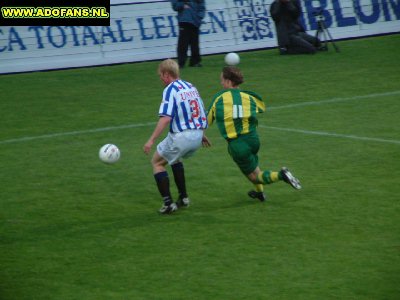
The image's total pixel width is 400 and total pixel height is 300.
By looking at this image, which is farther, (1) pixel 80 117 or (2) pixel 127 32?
(2) pixel 127 32

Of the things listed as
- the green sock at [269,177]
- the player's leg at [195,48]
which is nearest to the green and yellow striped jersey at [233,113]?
the green sock at [269,177]

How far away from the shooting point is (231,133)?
10.9 meters

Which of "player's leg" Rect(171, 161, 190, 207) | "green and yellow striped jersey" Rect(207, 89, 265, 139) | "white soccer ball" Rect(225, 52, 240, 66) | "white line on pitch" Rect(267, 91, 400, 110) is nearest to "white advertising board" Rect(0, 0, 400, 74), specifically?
"white soccer ball" Rect(225, 52, 240, 66)

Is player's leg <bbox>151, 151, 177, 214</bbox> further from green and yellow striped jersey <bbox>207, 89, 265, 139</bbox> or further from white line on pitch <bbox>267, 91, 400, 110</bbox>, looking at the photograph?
white line on pitch <bbox>267, 91, 400, 110</bbox>

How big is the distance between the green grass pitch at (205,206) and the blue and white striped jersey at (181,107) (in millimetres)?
1137

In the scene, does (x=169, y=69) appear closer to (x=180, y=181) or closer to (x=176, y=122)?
(x=176, y=122)

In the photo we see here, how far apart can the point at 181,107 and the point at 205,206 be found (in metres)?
1.43

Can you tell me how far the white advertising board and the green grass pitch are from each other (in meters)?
3.17

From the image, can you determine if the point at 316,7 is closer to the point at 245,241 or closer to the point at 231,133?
the point at 231,133

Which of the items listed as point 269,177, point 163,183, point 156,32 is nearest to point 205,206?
point 163,183

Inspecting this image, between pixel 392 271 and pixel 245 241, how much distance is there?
1.79 meters

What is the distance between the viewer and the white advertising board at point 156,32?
23.5 m

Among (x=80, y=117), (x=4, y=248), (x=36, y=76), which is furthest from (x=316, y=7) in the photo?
(x=4, y=248)

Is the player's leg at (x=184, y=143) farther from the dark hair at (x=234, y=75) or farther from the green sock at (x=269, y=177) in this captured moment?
the green sock at (x=269, y=177)
